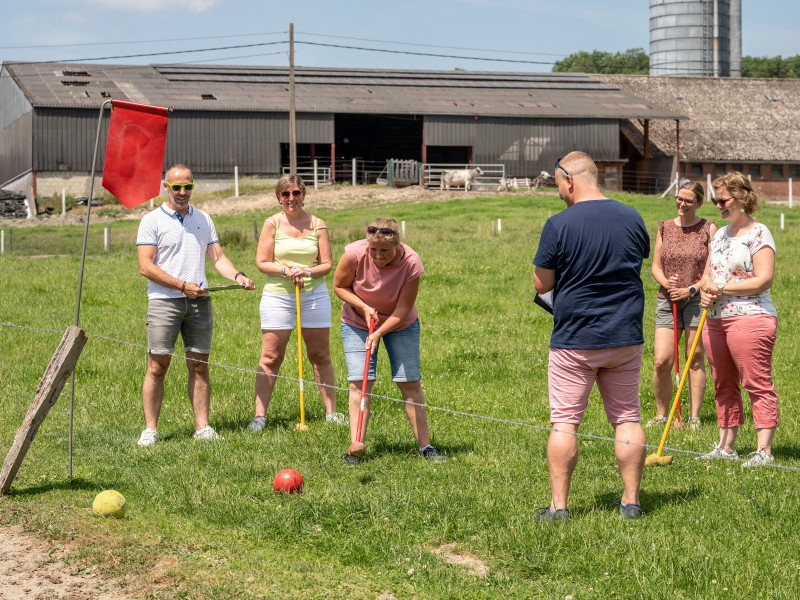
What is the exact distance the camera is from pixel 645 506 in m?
5.61

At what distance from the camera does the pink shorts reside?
206 inches

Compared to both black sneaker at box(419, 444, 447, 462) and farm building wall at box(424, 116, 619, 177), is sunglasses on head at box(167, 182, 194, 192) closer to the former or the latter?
black sneaker at box(419, 444, 447, 462)

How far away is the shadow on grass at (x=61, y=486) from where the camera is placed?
6109mm

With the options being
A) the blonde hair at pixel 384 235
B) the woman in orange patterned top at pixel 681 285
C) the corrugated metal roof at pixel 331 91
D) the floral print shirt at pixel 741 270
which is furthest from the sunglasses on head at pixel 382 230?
the corrugated metal roof at pixel 331 91

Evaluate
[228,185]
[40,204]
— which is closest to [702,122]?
[228,185]

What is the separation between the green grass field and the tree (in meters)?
103

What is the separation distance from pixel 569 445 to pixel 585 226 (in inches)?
48.4

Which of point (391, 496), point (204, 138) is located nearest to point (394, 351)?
point (391, 496)

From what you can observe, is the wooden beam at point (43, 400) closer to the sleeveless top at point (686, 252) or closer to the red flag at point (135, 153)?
the red flag at point (135, 153)

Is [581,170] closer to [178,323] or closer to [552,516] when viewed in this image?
[552,516]

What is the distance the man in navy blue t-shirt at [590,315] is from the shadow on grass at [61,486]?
2.95 meters

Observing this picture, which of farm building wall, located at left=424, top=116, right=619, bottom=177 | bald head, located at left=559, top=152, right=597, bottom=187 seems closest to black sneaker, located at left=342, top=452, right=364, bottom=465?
bald head, located at left=559, top=152, right=597, bottom=187

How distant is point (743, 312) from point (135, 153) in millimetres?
4436

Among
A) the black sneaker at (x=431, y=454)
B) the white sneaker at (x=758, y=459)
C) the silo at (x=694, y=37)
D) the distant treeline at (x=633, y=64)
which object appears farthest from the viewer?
the distant treeline at (x=633, y=64)
